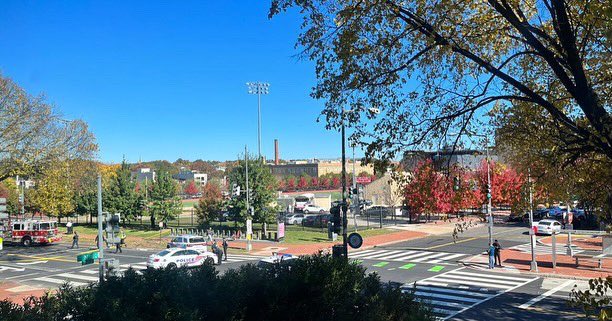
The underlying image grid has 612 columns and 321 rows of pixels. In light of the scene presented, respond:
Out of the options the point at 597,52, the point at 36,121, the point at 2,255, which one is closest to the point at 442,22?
the point at 597,52

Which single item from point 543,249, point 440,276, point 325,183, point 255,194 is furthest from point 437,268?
point 325,183

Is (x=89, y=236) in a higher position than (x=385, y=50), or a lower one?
lower

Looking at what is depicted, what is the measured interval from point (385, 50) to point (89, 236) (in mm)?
48185

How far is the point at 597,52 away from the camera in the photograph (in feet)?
27.5

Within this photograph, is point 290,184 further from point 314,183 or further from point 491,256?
point 491,256

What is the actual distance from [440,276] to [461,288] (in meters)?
3.02

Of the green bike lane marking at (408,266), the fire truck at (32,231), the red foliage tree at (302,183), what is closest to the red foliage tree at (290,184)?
the red foliage tree at (302,183)

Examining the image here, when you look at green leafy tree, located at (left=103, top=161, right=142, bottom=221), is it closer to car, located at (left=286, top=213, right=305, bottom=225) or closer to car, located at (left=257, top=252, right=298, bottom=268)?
car, located at (left=286, top=213, right=305, bottom=225)

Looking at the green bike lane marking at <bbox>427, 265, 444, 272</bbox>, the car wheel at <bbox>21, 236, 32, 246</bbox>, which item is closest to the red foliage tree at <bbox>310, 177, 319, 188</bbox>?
the car wheel at <bbox>21, 236, 32, 246</bbox>

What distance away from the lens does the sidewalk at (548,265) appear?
2458 cm

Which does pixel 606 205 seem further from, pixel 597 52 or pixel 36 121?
pixel 36 121

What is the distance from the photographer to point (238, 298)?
782cm

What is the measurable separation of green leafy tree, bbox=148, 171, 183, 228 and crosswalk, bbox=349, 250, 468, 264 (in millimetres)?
24587

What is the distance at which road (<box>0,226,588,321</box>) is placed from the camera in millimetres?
17281
